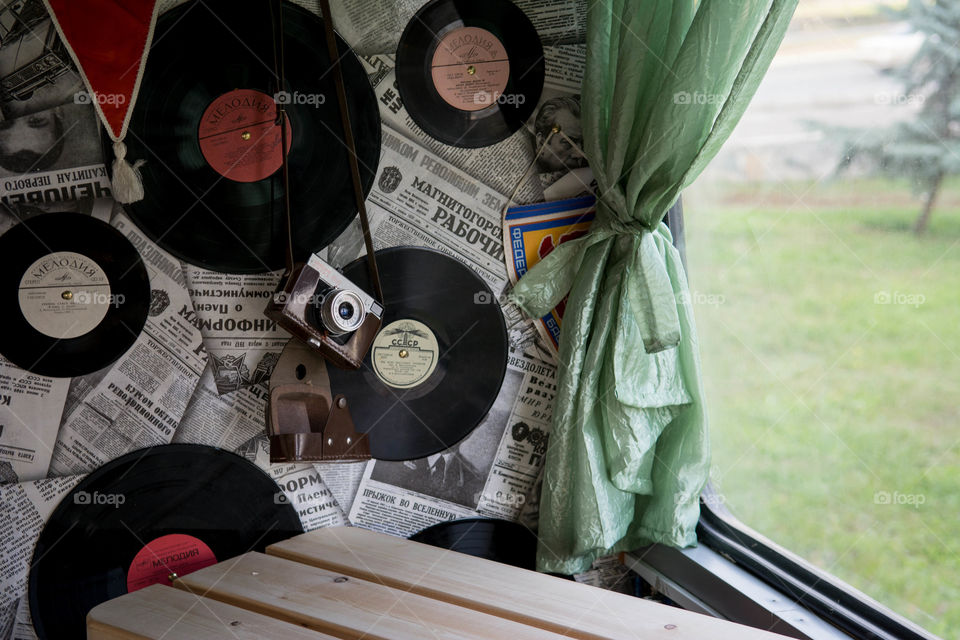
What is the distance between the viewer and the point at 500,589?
1513 millimetres

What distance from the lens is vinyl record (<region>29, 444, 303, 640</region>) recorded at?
5.67ft

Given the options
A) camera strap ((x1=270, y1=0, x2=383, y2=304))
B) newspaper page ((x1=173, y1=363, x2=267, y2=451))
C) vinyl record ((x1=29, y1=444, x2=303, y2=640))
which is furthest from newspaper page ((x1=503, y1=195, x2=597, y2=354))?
vinyl record ((x1=29, y1=444, x2=303, y2=640))

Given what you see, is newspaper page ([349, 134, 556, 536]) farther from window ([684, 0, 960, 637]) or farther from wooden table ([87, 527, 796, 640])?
window ([684, 0, 960, 637])

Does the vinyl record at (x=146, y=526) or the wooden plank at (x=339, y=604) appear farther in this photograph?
the vinyl record at (x=146, y=526)

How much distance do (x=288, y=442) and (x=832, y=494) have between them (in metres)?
1.31

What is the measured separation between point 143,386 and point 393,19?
1.20 m

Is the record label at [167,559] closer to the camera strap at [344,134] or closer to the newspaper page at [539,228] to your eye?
the camera strap at [344,134]

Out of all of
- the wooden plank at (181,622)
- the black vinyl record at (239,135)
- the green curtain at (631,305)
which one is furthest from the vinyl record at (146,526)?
the green curtain at (631,305)

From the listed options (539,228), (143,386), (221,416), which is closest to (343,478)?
(221,416)

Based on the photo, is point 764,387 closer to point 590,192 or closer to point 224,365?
point 590,192

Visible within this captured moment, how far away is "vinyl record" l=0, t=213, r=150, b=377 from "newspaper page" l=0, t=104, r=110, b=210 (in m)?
0.06

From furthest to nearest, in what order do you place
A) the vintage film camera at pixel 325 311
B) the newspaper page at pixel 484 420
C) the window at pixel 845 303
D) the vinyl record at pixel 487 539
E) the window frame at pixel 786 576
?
1. the vinyl record at pixel 487 539
2. the newspaper page at pixel 484 420
3. the vintage film camera at pixel 325 311
4. the window frame at pixel 786 576
5. the window at pixel 845 303

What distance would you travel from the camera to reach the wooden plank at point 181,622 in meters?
1.30

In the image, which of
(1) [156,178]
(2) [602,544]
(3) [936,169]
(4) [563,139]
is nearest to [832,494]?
(2) [602,544]
